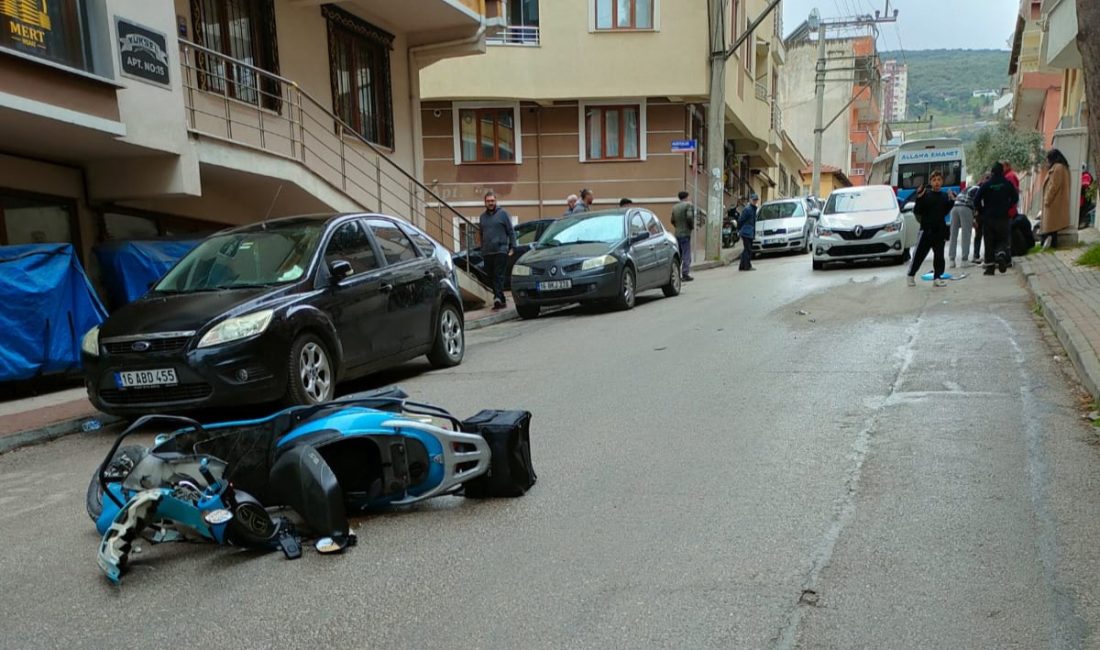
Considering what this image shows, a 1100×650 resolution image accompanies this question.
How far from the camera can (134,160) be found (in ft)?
35.8

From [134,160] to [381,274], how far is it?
4.54 meters

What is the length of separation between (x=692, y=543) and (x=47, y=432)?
5724 millimetres

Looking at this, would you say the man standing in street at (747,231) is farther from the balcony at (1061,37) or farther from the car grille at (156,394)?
→ the car grille at (156,394)

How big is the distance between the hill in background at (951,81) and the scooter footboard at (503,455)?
303ft

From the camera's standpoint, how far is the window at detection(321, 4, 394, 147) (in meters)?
15.9

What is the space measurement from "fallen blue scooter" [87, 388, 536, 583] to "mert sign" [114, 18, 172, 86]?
22.8 feet

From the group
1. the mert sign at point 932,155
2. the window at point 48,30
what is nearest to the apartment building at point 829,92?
the mert sign at point 932,155

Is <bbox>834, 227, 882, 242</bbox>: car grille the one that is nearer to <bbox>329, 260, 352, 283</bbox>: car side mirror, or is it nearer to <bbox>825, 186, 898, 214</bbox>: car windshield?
<bbox>825, 186, 898, 214</bbox>: car windshield

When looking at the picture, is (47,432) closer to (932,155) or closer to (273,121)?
(273,121)

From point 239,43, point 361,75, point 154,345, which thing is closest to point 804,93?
point 361,75

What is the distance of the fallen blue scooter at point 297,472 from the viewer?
13.1 ft

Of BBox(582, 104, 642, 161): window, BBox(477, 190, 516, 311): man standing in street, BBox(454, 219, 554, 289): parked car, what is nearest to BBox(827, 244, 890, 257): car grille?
BBox(454, 219, 554, 289): parked car

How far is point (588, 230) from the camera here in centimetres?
1495

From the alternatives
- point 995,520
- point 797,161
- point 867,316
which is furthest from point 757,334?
point 797,161
